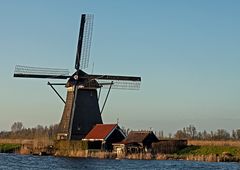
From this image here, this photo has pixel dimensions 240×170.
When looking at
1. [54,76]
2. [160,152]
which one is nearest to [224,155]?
[160,152]

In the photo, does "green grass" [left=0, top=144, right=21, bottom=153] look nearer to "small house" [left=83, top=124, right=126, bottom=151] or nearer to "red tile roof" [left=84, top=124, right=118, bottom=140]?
"red tile roof" [left=84, top=124, right=118, bottom=140]

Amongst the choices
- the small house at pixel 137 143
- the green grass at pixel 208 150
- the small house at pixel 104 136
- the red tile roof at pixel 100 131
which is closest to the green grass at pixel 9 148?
the red tile roof at pixel 100 131

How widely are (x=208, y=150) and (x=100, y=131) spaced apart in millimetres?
7061

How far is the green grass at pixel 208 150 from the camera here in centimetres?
3659

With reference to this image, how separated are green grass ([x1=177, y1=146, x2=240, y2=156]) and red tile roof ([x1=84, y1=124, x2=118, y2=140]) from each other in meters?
4.71

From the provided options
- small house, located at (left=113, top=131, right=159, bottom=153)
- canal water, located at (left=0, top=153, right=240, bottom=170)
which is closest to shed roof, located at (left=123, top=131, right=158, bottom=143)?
small house, located at (left=113, top=131, right=159, bottom=153)

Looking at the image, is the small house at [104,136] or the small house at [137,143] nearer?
the small house at [137,143]

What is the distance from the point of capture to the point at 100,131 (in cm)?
3938

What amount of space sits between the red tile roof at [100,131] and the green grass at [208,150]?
471 centimetres

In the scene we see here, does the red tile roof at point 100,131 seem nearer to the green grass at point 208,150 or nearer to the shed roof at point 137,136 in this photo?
the shed roof at point 137,136

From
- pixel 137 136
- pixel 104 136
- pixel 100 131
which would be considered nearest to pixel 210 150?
pixel 137 136

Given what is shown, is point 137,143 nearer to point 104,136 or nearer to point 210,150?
point 104,136

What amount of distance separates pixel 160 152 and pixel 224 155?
471 cm

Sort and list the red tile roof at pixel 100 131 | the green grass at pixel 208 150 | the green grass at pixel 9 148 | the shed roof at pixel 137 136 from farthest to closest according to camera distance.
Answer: the green grass at pixel 9 148 → the red tile roof at pixel 100 131 → the shed roof at pixel 137 136 → the green grass at pixel 208 150
